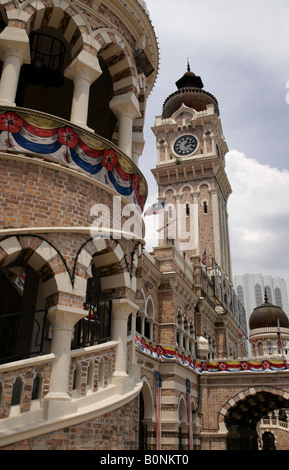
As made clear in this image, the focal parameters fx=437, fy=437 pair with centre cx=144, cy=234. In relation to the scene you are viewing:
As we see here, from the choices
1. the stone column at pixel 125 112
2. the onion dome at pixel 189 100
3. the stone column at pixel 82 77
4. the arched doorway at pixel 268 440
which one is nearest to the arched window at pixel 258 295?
the arched doorway at pixel 268 440

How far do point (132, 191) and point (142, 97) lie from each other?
330cm

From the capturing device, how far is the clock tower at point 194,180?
42375 millimetres

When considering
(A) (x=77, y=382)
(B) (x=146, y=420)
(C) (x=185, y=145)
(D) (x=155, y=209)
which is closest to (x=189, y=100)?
(C) (x=185, y=145)

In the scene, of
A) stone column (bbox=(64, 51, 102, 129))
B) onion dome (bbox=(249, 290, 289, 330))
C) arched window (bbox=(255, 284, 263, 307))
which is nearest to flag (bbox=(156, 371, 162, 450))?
stone column (bbox=(64, 51, 102, 129))

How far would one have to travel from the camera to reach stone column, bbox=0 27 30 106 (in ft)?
26.8

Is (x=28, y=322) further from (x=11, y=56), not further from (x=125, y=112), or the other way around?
(x=11, y=56)

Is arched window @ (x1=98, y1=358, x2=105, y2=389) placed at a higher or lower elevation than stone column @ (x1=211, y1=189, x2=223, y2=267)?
lower

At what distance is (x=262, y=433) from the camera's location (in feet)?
138

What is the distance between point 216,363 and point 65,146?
66.9 ft

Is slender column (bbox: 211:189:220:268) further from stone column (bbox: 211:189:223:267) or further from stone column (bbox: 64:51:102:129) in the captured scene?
stone column (bbox: 64:51:102:129)

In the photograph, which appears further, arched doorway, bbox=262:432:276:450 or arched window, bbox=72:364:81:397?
arched doorway, bbox=262:432:276:450

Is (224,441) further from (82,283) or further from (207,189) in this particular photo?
(207,189)

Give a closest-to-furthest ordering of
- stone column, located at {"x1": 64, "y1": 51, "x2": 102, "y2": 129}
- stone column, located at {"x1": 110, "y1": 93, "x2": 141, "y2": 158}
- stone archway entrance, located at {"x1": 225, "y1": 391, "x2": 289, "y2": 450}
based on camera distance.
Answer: stone column, located at {"x1": 64, "y1": 51, "x2": 102, "y2": 129} → stone column, located at {"x1": 110, "y1": 93, "x2": 141, "y2": 158} → stone archway entrance, located at {"x1": 225, "y1": 391, "x2": 289, "y2": 450}

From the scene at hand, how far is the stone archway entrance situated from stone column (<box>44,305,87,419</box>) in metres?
19.8
